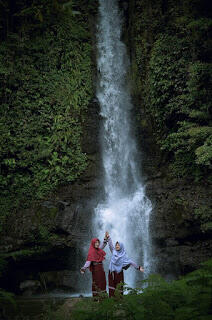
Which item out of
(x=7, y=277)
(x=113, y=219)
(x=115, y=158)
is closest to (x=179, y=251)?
(x=113, y=219)

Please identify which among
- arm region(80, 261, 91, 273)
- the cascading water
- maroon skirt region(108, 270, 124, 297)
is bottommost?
maroon skirt region(108, 270, 124, 297)

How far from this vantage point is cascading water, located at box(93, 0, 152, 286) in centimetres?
1058

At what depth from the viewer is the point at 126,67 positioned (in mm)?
13883

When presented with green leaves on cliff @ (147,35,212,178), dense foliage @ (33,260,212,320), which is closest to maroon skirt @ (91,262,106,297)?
dense foliage @ (33,260,212,320)

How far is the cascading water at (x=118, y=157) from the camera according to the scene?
10578 mm

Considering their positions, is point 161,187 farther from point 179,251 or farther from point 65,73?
point 65,73

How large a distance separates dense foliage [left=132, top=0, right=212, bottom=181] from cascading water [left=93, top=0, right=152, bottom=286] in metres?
0.92

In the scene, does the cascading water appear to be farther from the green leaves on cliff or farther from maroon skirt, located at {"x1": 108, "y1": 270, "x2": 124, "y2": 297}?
maroon skirt, located at {"x1": 108, "y1": 270, "x2": 124, "y2": 297}

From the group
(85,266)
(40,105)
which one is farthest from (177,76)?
(85,266)

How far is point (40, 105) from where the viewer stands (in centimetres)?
1285

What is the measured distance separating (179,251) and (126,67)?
8301 millimetres

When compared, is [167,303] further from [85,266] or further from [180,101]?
[180,101]

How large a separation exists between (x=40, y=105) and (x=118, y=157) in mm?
3966

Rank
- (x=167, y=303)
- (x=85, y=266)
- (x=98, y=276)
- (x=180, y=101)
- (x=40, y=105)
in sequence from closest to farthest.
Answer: (x=167, y=303), (x=85, y=266), (x=98, y=276), (x=180, y=101), (x=40, y=105)
